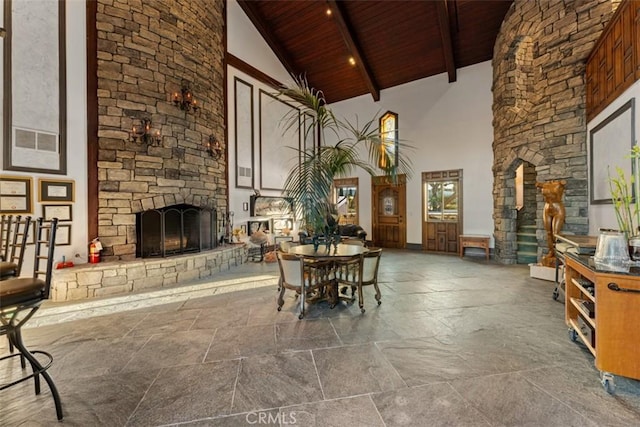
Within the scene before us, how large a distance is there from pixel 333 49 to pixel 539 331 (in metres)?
8.01

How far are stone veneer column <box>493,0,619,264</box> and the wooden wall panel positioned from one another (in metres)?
0.35

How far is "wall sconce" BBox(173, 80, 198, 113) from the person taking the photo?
4.83 metres

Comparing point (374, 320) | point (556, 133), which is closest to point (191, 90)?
point (374, 320)

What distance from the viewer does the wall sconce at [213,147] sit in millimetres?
5530

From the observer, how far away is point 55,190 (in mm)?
3812

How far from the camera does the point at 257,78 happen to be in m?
7.18

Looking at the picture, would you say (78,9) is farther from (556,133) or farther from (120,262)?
(556,133)

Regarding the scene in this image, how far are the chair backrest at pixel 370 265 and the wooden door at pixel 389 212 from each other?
16.7ft

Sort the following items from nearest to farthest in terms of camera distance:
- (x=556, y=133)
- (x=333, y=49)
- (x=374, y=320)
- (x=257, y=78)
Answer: (x=374, y=320)
(x=556, y=133)
(x=257, y=78)
(x=333, y=49)

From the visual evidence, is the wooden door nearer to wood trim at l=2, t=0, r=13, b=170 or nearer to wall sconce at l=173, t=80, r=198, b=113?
wall sconce at l=173, t=80, r=198, b=113

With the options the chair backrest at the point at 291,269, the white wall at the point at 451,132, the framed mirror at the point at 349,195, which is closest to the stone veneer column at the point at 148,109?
the chair backrest at the point at 291,269

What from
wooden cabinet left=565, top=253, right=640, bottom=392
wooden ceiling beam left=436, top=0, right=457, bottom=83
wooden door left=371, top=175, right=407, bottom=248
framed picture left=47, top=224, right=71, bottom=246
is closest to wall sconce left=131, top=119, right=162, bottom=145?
framed picture left=47, top=224, right=71, bottom=246

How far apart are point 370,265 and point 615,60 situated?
12.9ft

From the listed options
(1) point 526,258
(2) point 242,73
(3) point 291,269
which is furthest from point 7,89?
(1) point 526,258
